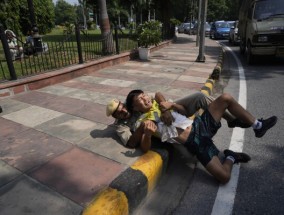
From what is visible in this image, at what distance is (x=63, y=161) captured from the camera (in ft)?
10.7

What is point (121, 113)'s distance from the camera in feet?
11.6

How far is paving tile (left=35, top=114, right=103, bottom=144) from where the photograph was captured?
3.94 meters

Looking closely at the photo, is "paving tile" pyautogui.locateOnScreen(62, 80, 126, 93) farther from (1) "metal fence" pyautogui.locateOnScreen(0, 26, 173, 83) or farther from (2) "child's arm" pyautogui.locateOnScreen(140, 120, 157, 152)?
(2) "child's arm" pyautogui.locateOnScreen(140, 120, 157, 152)

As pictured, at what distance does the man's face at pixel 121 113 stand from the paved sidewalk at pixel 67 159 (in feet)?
1.32

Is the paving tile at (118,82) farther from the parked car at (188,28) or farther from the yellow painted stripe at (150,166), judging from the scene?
the parked car at (188,28)

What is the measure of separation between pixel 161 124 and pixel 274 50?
7843 millimetres

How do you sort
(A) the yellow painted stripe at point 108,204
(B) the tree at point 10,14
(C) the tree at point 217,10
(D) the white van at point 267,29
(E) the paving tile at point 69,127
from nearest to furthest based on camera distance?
(A) the yellow painted stripe at point 108,204, (E) the paving tile at point 69,127, (D) the white van at point 267,29, (B) the tree at point 10,14, (C) the tree at point 217,10

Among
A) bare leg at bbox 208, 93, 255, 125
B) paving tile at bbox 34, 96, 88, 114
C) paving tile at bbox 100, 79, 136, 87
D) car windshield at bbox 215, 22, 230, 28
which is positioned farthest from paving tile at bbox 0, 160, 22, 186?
car windshield at bbox 215, 22, 230, 28

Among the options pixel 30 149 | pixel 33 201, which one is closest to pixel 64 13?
pixel 30 149

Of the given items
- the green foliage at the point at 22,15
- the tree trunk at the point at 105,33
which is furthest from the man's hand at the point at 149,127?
the green foliage at the point at 22,15

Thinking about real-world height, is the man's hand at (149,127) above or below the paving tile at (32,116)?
above

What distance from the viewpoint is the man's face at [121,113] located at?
138 inches

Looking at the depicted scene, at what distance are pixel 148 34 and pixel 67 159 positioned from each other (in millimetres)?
8318

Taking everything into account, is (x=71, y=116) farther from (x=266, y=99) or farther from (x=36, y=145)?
(x=266, y=99)
